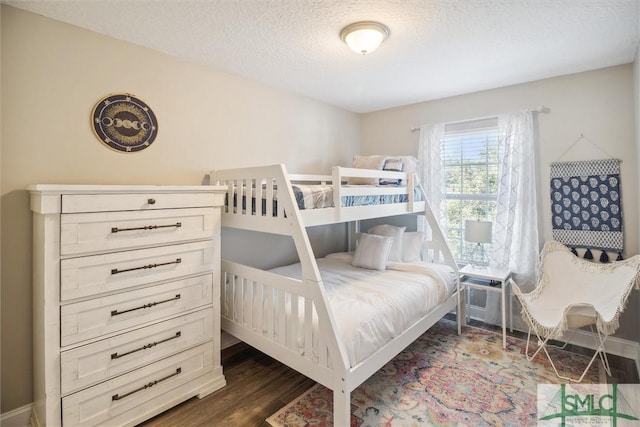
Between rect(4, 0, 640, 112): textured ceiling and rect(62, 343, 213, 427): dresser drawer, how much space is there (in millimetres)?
2084

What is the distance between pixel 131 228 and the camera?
5.77 ft

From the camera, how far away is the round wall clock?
2.04m

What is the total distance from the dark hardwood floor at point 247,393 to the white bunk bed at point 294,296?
321 mm

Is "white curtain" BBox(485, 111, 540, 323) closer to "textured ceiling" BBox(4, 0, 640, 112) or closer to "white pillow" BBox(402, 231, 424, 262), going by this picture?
"textured ceiling" BBox(4, 0, 640, 112)

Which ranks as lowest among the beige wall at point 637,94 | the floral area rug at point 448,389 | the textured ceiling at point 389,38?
the floral area rug at point 448,389

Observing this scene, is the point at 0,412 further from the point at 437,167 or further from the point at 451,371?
the point at 437,167

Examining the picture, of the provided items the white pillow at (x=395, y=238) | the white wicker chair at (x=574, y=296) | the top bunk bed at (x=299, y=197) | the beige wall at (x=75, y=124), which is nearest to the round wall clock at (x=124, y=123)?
the beige wall at (x=75, y=124)

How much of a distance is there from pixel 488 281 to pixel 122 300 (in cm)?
303

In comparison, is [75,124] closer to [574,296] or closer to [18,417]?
[18,417]

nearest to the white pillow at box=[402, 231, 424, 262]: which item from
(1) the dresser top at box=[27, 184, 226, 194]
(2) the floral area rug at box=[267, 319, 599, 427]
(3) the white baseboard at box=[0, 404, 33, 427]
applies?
(2) the floral area rug at box=[267, 319, 599, 427]

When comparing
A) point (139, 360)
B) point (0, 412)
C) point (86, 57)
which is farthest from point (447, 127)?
point (0, 412)

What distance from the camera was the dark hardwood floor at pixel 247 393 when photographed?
1.85 metres

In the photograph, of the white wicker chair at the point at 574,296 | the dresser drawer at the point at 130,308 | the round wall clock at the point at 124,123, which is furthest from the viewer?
the white wicker chair at the point at 574,296

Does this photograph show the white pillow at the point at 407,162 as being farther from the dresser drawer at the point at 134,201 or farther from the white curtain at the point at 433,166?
the dresser drawer at the point at 134,201
